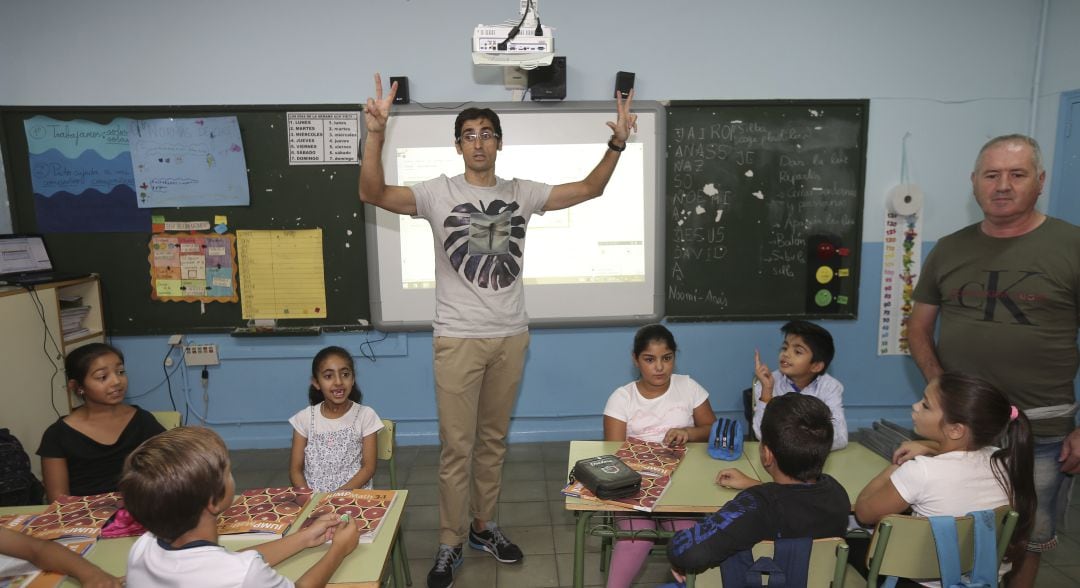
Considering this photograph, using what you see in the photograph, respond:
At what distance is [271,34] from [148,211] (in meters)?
1.27

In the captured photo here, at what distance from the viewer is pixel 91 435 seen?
215 centimetres

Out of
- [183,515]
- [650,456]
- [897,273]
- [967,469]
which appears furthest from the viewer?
[897,273]

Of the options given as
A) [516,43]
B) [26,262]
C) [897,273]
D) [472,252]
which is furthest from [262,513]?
[897,273]

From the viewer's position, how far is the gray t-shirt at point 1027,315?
197cm

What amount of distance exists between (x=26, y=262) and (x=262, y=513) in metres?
2.84

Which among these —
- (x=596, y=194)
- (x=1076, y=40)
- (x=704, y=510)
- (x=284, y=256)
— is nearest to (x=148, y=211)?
(x=284, y=256)

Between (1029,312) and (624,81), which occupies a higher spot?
(624,81)

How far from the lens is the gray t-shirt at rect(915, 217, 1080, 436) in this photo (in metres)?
1.97

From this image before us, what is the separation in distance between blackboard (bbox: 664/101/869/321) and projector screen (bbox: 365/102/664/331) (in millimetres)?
Answer: 156

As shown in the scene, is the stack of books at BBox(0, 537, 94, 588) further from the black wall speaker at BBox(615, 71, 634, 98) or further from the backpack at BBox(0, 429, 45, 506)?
the black wall speaker at BBox(615, 71, 634, 98)

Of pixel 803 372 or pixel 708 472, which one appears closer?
pixel 708 472

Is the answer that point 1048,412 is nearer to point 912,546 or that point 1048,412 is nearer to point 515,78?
point 912,546

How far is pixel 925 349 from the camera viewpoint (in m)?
2.32

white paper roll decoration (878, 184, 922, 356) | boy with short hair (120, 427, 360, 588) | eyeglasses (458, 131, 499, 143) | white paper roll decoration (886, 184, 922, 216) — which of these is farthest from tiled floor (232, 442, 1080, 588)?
white paper roll decoration (886, 184, 922, 216)
